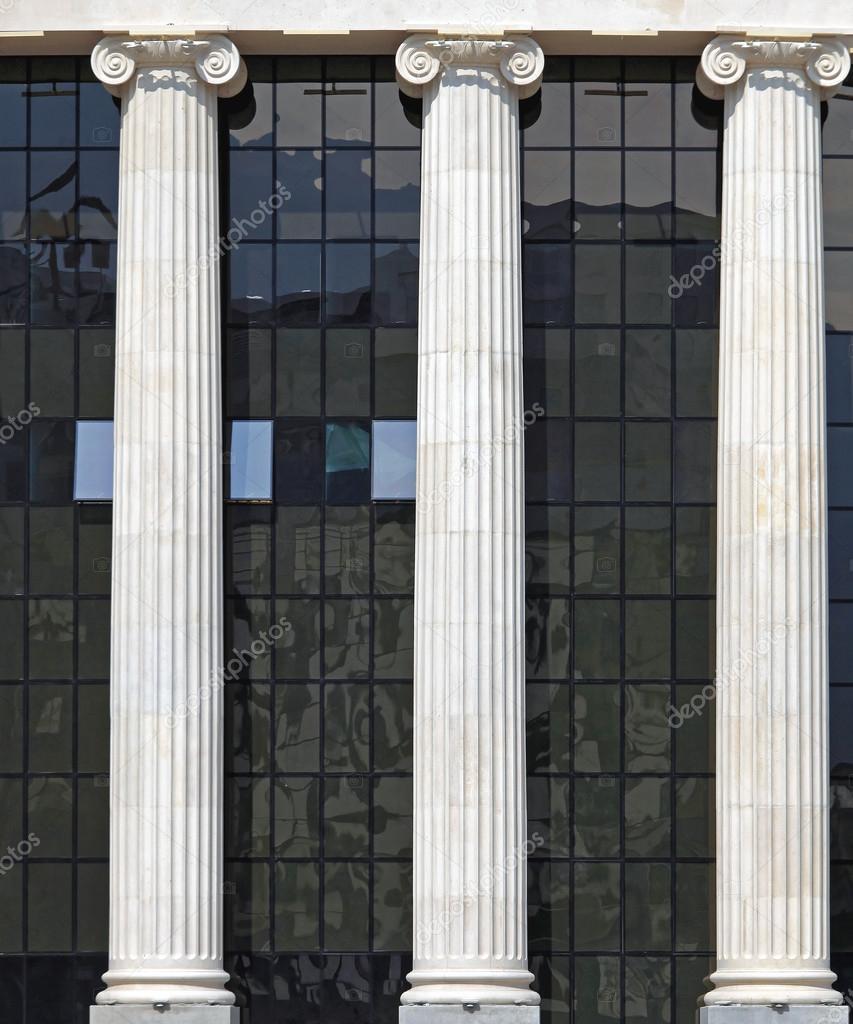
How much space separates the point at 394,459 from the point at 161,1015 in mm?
14785

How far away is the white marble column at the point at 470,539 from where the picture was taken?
2082 inches

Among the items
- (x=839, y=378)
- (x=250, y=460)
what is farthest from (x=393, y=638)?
(x=839, y=378)

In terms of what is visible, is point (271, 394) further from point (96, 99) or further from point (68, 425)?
point (96, 99)

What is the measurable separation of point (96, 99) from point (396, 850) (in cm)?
2067

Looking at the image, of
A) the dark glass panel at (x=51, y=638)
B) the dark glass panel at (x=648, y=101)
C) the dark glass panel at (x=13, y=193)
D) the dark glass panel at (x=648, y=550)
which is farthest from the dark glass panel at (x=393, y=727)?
the dark glass panel at (x=648, y=101)

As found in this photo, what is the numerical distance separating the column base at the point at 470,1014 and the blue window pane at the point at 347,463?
12756 millimetres

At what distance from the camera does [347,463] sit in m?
56.4

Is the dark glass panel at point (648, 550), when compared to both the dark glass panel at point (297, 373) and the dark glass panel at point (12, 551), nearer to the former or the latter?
the dark glass panel at point (297, 373)

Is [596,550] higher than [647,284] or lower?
lower

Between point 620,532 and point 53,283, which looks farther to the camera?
point 53,283

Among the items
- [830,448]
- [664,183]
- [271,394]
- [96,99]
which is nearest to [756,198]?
[664,183]

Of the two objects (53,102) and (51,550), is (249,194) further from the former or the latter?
(51,550)

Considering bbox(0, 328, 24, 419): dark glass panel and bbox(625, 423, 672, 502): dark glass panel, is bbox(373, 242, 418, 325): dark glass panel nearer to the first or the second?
bbox(625, 423, 672, 502): dark glass panel

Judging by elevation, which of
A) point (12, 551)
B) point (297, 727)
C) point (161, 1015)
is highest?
point (12, 551)
